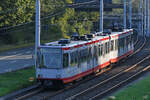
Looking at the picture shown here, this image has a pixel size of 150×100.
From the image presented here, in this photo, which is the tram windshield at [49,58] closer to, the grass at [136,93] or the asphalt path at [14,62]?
the grass at [136,93]

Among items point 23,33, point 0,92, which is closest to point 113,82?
point 0,92

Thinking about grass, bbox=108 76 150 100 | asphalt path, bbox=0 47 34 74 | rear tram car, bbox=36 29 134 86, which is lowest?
grass, bbox=108 76 150 100

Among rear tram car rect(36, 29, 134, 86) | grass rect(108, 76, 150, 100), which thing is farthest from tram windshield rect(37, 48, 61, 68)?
grass rect(108, 76, 150, 100)

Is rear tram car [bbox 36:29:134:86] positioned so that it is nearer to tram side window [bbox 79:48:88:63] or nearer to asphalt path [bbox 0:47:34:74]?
tram side window [bbox 79:48:88:63]

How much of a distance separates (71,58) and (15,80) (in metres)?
4.30

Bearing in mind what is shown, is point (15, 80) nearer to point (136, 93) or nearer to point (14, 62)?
point (136, 93)

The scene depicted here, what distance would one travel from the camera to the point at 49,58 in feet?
73.1

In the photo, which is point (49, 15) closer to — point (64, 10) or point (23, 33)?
point (64, 10)

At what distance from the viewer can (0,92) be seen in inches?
821

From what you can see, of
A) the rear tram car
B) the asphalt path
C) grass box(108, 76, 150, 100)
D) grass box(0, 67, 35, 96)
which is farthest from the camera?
the asphalt path

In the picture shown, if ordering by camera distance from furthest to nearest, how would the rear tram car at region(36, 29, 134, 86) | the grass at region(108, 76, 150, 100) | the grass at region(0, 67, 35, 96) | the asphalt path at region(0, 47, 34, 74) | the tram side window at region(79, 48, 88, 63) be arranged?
the asphalt path at region(0, 47, 34, 74), the tram side window at region(79, 48, 88, 63), the rear tram car at region(36, 29, 134, 86), the grass at region(0, 67, 35, 96), the grass at region(108, 76, 150, 100)

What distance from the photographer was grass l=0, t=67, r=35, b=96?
21.9m

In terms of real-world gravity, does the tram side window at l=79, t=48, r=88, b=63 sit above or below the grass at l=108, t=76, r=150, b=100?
above

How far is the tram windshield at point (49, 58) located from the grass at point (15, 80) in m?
1.91
